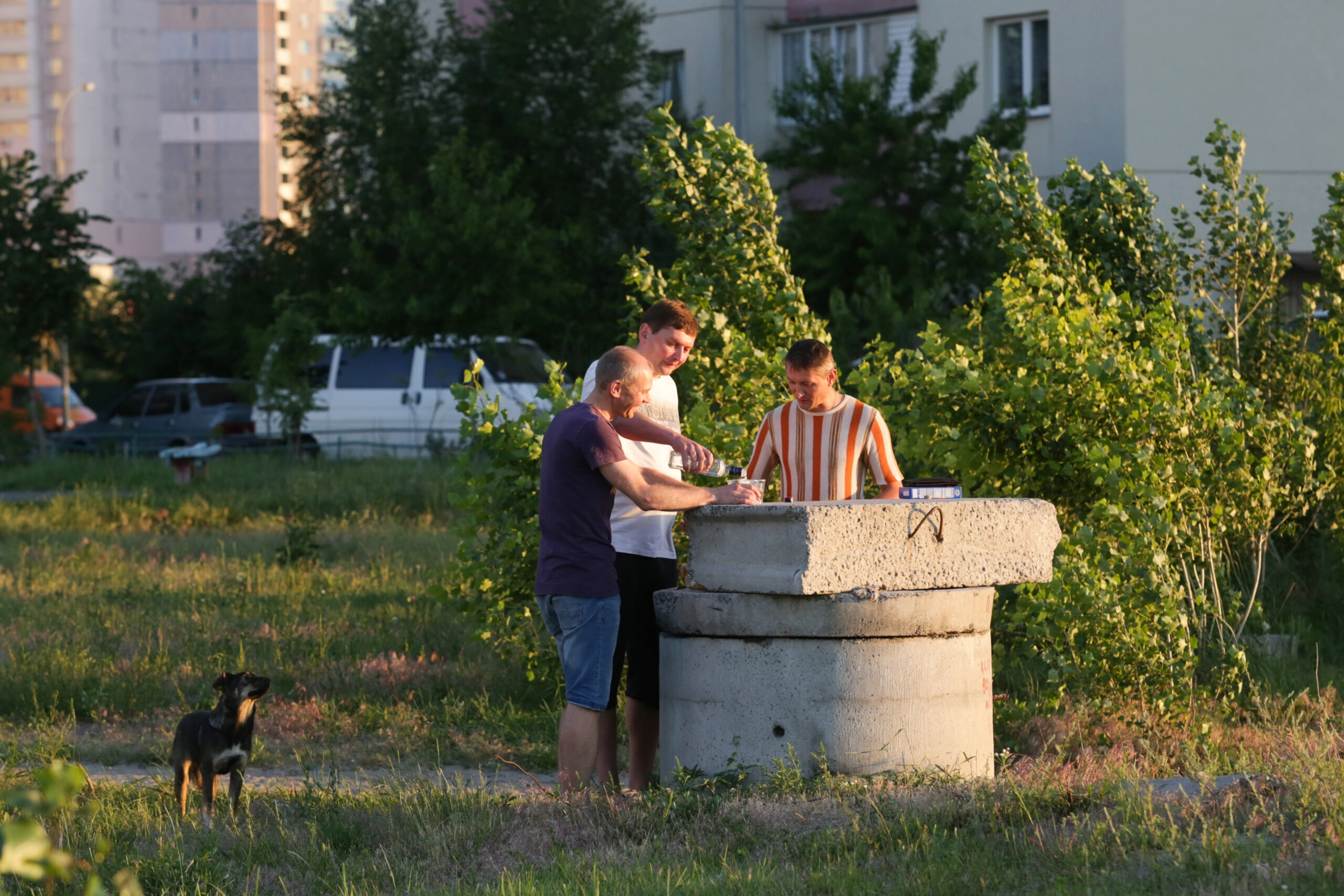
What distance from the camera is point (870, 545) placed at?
5.91m

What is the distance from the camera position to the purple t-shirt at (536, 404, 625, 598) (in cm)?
577

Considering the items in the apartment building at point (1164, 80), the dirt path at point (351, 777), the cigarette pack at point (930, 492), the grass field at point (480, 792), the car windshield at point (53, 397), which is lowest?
the dirt path at point (351, 777)

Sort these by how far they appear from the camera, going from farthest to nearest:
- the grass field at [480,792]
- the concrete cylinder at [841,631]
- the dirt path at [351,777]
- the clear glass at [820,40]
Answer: the clear glass at [820,40]
the dirt path at [351,777]
the concrete cylinder at [841,631]
the grass field at [480,792]

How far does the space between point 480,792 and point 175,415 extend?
2407cm

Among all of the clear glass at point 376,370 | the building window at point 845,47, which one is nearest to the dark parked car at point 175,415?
the clear glass at point 376,370

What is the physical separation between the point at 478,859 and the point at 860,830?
4.33ft

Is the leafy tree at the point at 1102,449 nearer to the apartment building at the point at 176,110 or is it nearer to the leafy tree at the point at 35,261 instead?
the leafy tree at the point at 35,261

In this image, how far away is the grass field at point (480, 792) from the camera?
488cm

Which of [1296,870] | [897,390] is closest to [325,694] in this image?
[897,390]

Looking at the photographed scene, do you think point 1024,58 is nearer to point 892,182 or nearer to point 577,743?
point 892,182

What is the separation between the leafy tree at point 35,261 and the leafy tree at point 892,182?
11.8m

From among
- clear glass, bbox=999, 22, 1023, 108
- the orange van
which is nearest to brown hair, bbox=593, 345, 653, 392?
clear glass, bbox=999, 22, 1023, 108

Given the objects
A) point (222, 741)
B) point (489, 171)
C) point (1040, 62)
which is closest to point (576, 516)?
point (222, 741)

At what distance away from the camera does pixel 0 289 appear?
24812 millimetres
